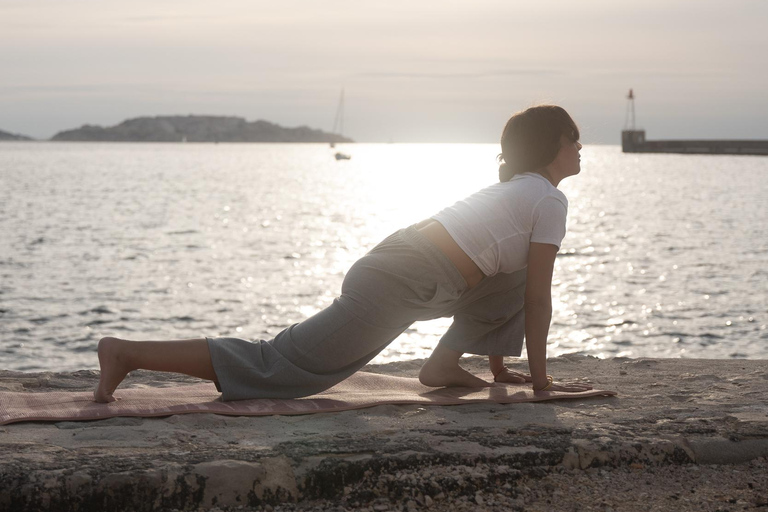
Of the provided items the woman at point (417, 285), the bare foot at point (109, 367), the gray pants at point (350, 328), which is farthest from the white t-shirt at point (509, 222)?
the bare foot at point (109, 367)

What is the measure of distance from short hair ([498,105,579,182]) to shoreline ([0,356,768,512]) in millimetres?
1083

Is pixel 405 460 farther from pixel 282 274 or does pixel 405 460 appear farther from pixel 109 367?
pixel 282 274

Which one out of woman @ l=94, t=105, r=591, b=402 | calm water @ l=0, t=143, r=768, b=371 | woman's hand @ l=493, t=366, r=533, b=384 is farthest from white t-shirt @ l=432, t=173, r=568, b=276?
calm water @ l=0, t=143, r=768, b=371

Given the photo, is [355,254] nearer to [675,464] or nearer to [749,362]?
[749,362]

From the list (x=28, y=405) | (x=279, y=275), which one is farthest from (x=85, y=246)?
(x=28, y=405)

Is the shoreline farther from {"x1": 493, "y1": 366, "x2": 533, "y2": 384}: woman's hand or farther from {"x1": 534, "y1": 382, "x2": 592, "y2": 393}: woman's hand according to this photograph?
{"x1": 493, "y1": 366, "x2": 533, "y2": 384}: woman's hand

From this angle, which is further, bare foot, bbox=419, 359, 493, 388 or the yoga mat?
bare foot, bbox=419, 359, 493, 388

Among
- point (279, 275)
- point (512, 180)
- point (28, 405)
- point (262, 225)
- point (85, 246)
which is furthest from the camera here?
point (262, 225)

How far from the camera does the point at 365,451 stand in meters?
2.83

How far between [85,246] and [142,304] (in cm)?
846

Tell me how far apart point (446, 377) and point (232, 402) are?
1.03 metres

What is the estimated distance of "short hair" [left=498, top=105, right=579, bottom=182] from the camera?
11.3 feet

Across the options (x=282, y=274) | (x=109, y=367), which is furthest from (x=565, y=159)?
(x=282, y=274)

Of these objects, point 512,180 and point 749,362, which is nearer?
point 512,180
